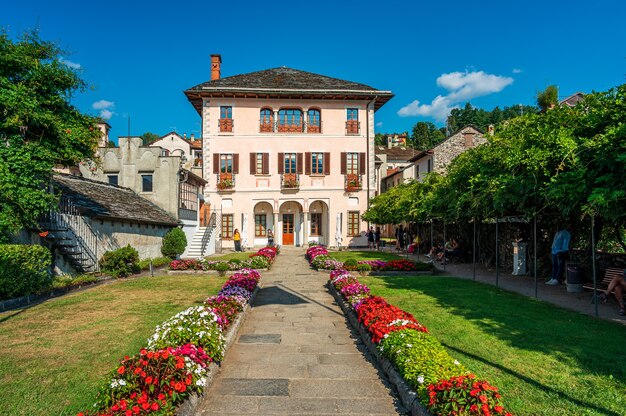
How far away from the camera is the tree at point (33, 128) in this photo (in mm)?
11273

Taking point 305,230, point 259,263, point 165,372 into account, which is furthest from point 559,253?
point 305,230

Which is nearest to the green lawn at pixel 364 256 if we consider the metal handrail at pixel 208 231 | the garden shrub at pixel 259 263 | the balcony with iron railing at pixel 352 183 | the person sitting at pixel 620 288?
the garden shrub at pixel 259 263

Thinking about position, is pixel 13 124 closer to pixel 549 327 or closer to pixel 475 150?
pixel 549 327

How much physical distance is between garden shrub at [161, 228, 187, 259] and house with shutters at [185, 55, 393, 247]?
9393 millimetres

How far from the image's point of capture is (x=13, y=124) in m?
11.5

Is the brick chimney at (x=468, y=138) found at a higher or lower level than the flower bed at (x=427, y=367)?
higher

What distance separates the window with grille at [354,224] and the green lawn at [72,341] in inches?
882

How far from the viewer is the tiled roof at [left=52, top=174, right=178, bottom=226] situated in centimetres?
1709

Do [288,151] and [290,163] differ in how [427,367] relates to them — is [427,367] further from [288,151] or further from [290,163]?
[288,151]

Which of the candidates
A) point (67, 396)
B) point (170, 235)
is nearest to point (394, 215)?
point (170, 235)

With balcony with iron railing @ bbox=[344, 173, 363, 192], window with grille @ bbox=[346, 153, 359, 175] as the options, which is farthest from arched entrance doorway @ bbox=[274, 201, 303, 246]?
window with grille @ bbox=[346, 153, 359, 175]

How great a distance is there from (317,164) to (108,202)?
17.7 meters

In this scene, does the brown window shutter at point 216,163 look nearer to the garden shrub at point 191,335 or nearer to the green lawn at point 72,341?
the green lawn at point 72,341

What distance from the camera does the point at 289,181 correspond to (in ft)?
111
